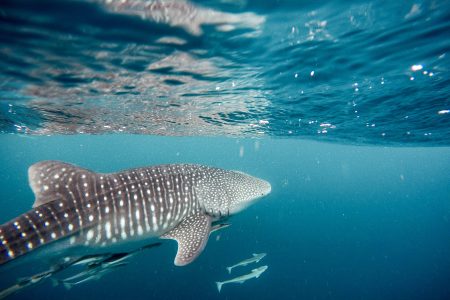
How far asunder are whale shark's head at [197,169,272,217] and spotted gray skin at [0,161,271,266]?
0.11 feet

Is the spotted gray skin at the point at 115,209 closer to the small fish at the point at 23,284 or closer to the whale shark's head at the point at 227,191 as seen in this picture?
the whale shark's head at the point at 227,191

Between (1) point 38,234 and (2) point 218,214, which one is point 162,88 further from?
(1) point 38,234

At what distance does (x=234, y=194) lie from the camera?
27.5ft

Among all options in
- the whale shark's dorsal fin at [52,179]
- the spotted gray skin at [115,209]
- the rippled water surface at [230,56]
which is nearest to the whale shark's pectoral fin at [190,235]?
the spotted gray skin at [115,209]

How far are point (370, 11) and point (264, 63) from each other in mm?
3663

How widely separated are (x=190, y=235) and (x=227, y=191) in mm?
1993

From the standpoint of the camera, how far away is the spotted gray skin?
191 inches

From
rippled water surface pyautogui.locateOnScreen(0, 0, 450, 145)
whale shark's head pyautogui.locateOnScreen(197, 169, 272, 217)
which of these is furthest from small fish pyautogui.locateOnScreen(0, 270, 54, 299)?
rippled water surface pyautogui.locateOnScreen(0, 0, 450, 145)

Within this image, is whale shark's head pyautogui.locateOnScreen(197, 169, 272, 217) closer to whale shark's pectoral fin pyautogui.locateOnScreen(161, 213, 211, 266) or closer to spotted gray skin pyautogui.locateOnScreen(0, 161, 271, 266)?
spotted gray skin pyautogui.locateOnScreen(0, 161, 271, 266)

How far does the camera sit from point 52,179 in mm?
5578

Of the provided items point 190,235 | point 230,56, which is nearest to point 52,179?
point 190,235


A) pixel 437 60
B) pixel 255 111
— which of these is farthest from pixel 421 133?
pixel 437 60

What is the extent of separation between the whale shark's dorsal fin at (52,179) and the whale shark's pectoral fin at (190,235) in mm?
2461

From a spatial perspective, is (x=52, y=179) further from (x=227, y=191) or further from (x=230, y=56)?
(x=230, y=56)
